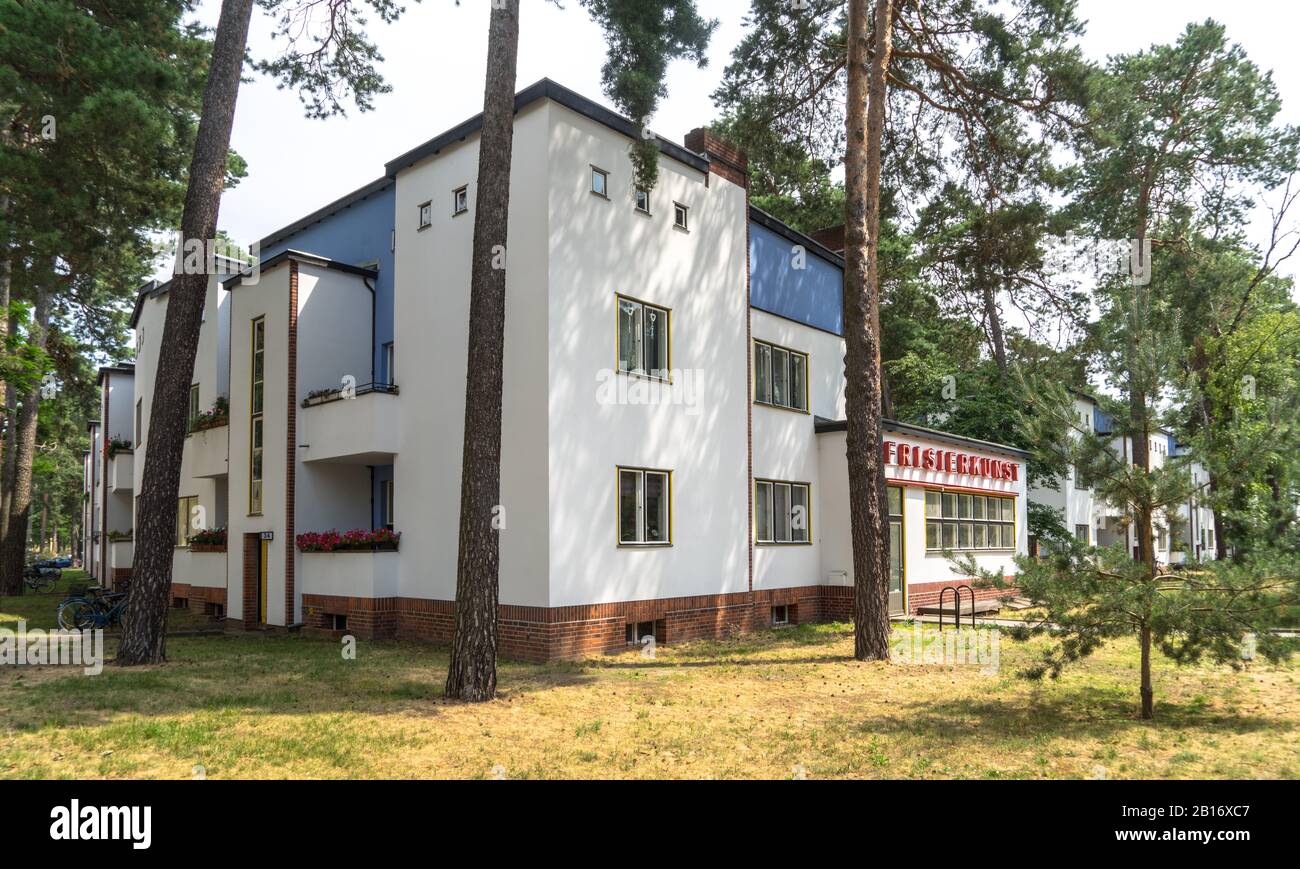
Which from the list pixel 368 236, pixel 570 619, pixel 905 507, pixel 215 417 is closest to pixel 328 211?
pixel 368 236

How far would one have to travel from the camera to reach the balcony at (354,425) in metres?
15.8

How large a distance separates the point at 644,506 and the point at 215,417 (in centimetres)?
1074

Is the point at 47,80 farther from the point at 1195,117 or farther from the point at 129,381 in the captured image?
the point at 1195,117

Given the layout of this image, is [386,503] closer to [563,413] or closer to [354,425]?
[354,425]

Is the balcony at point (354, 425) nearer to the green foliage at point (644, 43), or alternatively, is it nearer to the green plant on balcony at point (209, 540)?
the green plant on balcony at point (209, 540)

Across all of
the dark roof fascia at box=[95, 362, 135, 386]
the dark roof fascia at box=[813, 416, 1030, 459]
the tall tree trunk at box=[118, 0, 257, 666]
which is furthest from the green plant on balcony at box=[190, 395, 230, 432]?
the dark roof fascia at box=[813, 416, 1030, 459]

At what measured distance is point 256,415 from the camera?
18.0 m

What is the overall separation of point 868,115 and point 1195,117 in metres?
17.0

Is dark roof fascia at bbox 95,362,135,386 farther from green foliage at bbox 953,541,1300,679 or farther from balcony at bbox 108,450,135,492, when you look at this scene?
green foliage at bbox 953,541,1300,679

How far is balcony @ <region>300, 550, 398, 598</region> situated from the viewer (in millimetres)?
15484

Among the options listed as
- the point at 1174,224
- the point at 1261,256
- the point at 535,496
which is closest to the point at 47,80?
the point at 535,496

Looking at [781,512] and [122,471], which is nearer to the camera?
[781,512]

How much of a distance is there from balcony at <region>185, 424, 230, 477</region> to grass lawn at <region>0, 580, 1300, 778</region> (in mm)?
7005

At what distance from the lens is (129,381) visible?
30.9 metres
